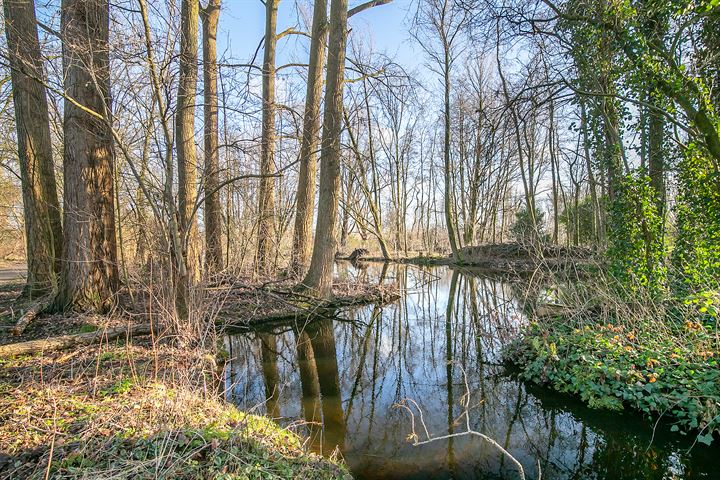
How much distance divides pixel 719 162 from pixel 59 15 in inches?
389

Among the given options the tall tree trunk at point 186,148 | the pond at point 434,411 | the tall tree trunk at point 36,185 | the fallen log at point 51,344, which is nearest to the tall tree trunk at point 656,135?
the pond at point 434,411

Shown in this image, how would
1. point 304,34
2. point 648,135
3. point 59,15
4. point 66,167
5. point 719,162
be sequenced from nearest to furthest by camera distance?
point 719,162
point 59,15
point 66,167
point 648,135
point 304,34

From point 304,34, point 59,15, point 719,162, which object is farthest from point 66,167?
point 719,162

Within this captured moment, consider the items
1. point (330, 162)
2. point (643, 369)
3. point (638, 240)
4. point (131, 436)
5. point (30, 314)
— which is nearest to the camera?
point (131, 436)

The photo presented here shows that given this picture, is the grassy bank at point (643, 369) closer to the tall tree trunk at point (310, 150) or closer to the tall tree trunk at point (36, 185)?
the tall tree trunk at point (310, 150)

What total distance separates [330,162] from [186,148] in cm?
289

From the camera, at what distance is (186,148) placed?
6.69 m

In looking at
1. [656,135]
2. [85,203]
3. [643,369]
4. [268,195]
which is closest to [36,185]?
[85,203]

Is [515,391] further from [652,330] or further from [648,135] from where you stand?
[648,135]

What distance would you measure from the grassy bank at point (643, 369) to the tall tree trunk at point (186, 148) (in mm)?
4955

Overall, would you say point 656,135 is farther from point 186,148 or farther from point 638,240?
point 186,148

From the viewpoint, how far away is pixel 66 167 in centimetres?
580

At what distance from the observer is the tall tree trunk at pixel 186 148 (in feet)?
16.4

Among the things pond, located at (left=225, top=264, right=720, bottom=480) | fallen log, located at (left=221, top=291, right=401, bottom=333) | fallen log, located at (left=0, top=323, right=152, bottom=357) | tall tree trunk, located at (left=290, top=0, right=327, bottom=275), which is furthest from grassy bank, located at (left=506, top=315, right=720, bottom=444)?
tall tree trunk, located at (left=290, top=0, right=327, bottom=275)
